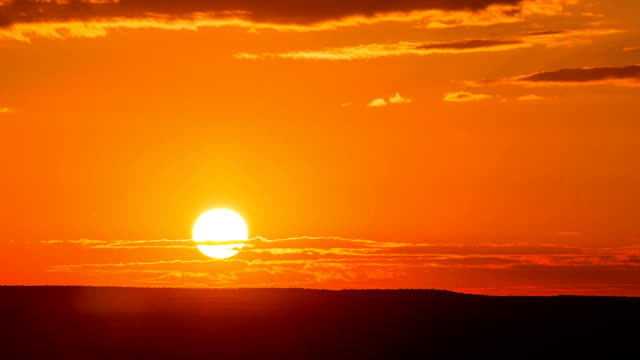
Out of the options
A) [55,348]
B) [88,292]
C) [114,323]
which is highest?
[88,292]

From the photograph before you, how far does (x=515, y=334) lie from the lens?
53.8 meters

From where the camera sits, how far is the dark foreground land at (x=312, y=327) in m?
49.8

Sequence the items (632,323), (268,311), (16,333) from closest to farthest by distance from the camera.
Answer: (16,333)
(632,323)
(268,311)

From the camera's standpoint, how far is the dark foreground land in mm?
49844

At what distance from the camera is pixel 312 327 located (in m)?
Result: 55.4

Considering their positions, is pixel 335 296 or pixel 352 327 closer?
pixel 352 327

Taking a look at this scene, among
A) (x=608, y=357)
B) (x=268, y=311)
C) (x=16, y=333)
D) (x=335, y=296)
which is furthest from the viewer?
(x=335, y=296)

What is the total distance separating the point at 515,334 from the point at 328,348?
7.59m

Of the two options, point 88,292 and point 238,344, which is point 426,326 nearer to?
point 238,344

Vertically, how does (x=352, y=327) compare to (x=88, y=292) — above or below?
below

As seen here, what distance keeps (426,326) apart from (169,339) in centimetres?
1026

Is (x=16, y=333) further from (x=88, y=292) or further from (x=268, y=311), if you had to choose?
(x=88, y=292)

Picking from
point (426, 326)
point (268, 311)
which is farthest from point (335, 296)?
point (426, 326)

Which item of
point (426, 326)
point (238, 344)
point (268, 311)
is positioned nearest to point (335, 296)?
point (268, 311)
